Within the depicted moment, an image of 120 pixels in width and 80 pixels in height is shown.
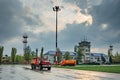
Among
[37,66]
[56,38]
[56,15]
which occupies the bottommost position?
[37,66]

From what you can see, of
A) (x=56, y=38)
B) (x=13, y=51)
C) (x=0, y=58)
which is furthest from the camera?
(x=13, y=51)

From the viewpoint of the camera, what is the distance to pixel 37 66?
51.5 m

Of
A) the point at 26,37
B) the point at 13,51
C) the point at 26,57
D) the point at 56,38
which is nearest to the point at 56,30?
the point at 56,38

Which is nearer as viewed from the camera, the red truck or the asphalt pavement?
the asphalt pavement

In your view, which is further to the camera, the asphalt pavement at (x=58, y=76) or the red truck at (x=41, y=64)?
the red truck at (x=41, y=64)

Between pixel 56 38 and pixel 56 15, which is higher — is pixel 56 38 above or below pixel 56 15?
below

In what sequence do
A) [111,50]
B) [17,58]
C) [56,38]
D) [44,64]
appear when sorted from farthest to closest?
[111,50] < [17,58] < [56,38] < [44,64]

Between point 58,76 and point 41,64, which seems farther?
point 41,64

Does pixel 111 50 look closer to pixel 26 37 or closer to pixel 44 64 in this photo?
pixel 26 37

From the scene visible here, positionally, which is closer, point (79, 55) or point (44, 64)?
point (44, 64)

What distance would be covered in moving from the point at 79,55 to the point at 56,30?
9428cm

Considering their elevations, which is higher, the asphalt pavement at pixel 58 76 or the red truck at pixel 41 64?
the red truck at pixel 41 64

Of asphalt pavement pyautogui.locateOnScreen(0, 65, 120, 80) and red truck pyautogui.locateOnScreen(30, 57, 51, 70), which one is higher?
red truck pyautogui.locateOnScreen(30, 57, 51, 70)

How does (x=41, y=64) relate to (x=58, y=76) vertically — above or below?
above
